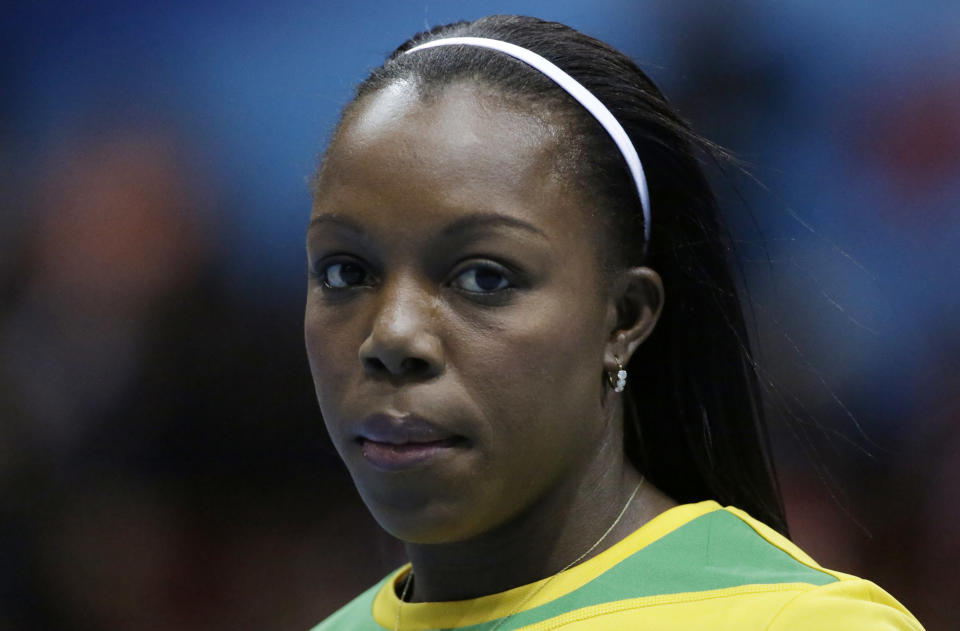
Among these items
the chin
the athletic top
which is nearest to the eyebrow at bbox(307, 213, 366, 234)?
Answer: the chin

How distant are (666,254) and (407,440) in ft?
1.65

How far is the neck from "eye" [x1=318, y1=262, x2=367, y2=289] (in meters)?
0.39

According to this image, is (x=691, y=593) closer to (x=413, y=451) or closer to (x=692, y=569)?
(x=692, y=569)

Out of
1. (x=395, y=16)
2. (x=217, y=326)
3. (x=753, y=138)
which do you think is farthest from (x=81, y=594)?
(x=753, y=138)

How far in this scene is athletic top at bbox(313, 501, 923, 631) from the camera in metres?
1.62

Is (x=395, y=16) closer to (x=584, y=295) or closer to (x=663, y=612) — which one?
(x=584, y=295)

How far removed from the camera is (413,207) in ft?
5.66

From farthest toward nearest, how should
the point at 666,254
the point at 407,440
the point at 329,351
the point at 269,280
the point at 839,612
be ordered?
the point at 269,280, the point at 666,254, the point at 329,351, the point at 407,440, the point at 839,612

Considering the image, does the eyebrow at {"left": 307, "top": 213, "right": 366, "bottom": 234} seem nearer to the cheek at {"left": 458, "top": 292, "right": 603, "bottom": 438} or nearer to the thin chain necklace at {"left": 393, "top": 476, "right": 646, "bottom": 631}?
the cheek at {"left": 458, "top": 292, "right": 603, "bottom": 438}

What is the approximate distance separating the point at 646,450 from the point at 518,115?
22.5 inches

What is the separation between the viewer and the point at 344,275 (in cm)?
182

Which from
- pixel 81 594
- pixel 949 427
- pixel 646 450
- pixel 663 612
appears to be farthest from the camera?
pixel 81 594

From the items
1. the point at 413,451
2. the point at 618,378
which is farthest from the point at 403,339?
the point at 618,378

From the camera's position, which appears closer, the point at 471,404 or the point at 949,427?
the point at 471,404
